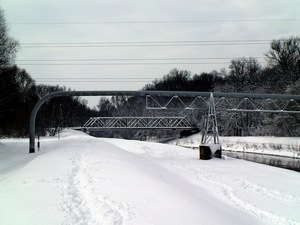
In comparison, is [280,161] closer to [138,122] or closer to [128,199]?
[128,199]

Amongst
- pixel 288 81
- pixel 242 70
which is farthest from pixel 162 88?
pixel 288 81

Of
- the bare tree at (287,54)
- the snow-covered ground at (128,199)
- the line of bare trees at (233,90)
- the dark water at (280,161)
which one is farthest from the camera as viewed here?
the bare tree at (287,54)

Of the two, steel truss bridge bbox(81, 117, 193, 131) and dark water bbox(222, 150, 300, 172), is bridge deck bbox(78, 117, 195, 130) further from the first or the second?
dark water bbox(222, 150, 300, 172)

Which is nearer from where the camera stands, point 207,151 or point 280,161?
point 207,151

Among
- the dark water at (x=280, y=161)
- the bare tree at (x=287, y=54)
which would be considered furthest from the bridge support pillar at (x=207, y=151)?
the bare tree at (x=287, y=54)

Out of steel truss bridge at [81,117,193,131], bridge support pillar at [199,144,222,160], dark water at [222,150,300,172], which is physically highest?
steel truss bridge at [81,117,193,131]

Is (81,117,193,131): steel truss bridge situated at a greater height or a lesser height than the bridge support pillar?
greater

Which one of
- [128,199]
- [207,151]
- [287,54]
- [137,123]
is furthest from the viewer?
[137,123]

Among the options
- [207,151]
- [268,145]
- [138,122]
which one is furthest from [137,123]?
[207,151]

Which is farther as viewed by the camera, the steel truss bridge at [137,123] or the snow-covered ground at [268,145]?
the steel truss bridge at [137,123]

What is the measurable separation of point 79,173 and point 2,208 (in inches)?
220

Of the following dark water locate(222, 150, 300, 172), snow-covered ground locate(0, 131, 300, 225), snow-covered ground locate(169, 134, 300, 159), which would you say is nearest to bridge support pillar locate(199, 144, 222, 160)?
dark water locate(222, 150, 300, 172)

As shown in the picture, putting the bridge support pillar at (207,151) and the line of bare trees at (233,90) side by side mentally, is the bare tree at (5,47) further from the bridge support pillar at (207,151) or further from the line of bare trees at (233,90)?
the bridge support pillar at (207,151)

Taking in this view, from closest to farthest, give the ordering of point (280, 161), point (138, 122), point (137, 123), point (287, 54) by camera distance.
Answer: point (280, 161) < point (287, 54) < point (138, 122) < point (137, 123)
